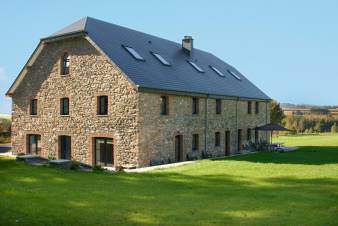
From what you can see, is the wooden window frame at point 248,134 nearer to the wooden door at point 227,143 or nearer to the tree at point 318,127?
the wooden door at point 227,143

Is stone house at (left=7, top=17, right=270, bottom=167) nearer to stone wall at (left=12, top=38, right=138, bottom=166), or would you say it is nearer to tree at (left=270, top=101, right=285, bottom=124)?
stone wall at (left=12, top=38, right=138, bottom=166)

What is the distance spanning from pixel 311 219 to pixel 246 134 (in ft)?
78.4

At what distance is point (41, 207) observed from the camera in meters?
10.7

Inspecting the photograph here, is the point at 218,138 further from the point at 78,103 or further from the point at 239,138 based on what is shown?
the point at 78,103

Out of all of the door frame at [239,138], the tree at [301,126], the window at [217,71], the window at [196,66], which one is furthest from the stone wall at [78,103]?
the tree at [301,126]

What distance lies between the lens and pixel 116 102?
72.6 feet

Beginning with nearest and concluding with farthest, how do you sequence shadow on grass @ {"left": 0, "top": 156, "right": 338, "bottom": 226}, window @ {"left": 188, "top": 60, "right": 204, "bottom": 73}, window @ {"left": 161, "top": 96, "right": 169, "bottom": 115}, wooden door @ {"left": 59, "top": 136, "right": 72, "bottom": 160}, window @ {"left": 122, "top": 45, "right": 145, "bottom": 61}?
shadow on grass @ {"left": 0, "top": 156, "right": 338, "bottom": 226}, window @ {"left": 161, "top": 96, "right": 169, "bottom": 115}, window @ {"left": 122, "top": 45, "right": 145, "bottom": 61}, wooden door @ {"left": 59, "top": 136, "right": 72, "bottom": 160}, window @ {"left": 188, "top": 60, "right": 204, "bottom": 73}

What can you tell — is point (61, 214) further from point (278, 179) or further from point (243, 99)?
point (243, 99)

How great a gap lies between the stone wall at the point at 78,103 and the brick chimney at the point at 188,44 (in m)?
10.9

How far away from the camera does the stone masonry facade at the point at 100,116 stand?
71.0 feet

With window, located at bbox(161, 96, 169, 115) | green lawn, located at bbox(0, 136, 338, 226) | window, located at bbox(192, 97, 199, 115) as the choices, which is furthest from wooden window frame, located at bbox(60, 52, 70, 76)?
window, located at bbox(192, 97, 199, 115)

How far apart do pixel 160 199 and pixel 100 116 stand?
37.8 feet

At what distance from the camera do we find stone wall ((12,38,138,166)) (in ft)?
71.4

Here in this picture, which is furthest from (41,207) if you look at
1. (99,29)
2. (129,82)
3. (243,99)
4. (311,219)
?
(243,99)
